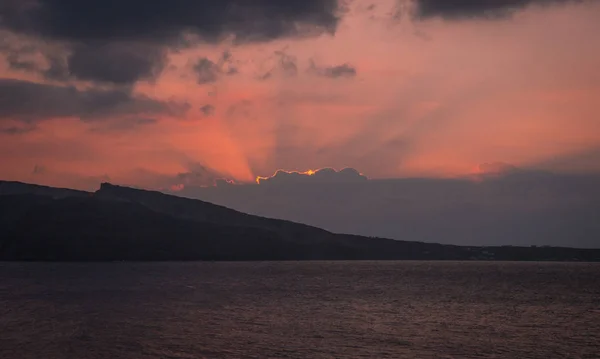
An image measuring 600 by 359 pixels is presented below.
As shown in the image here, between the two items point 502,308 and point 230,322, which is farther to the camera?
point 502,308

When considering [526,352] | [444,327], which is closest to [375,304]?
[444,327]

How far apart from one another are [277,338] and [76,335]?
16762mm

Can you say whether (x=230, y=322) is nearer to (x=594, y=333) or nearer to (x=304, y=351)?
(x=304, y=351)

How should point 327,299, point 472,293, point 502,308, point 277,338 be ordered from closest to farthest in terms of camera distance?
point 277,338, point 502,308, point 327,299, point 472,293

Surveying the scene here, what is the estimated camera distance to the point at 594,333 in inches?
2414

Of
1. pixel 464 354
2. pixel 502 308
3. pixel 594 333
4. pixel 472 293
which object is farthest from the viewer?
pixel 472 293

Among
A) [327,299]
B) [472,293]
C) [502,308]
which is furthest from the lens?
[472,293]

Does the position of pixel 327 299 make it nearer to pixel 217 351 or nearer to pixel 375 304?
pixel 375 304

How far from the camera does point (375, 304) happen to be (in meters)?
85.6

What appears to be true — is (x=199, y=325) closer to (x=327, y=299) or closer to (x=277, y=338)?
(x=277, y=338)

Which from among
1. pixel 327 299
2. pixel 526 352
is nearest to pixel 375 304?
pixel 327 299

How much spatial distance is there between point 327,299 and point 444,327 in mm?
33144

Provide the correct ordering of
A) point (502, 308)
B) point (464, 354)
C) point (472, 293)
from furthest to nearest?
point (472, 293) → point (502, 308) → point (464, 354)

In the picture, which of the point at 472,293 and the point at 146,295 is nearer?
the point at 146,295
